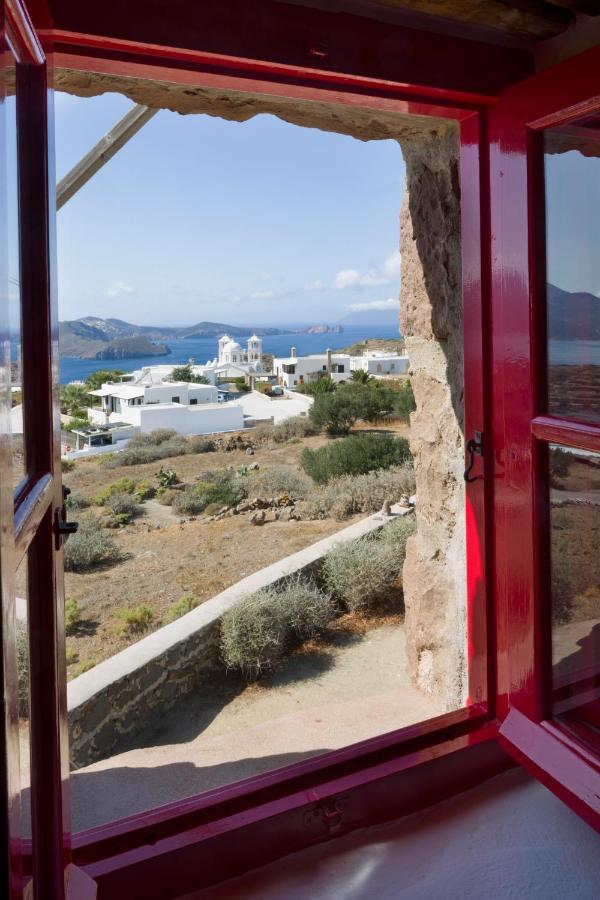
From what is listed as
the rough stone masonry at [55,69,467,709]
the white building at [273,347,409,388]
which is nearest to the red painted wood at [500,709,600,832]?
the rough stone masonry at [55,69,467,709]

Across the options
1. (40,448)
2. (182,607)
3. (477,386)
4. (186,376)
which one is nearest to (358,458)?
(182,607)

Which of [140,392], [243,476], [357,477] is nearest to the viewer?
[357,477]

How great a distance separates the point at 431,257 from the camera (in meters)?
2.07

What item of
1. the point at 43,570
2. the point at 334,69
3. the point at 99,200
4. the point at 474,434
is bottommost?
the point at 43,570

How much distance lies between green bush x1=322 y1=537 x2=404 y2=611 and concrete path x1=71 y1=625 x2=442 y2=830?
26.3 inches

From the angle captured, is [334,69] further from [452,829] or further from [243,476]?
[243,476]

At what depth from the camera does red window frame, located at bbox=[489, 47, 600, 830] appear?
128 centimetres

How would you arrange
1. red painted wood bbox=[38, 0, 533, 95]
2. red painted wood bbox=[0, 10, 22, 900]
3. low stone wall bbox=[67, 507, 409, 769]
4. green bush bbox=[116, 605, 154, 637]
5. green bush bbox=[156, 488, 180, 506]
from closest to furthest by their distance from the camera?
1. red painted wood bbox=[0, 10, 22, 900]
2. red painted wood bbox=[38, 0, 533, 95]
3. low stone wall bbox=[67, 507, 409, 769]
4. green bush bbox=[116, 605, 154, 637]
5. green bush bbox=[156, 488, 180, 506]

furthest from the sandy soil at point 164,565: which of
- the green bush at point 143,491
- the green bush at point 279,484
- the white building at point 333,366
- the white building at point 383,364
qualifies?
the white building at point 383,364

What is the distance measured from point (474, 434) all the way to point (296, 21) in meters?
0.92

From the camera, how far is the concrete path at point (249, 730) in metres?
2.22

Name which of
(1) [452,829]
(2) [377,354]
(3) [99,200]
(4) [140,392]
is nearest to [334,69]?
(1) [452,829]

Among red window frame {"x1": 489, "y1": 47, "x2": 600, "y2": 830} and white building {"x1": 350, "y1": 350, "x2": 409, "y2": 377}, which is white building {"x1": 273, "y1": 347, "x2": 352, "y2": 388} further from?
red window frame {"x1": 489, "y1": 47, "x2": 600, "y2": 830}

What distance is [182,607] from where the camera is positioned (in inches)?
238
